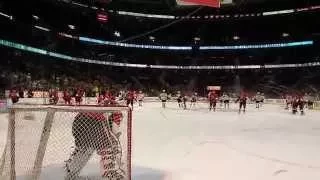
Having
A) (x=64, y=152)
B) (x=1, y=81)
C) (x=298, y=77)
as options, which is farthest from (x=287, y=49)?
(x=64, y=152)

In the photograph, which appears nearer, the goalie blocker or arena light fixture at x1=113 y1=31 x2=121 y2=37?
the goalie blocker

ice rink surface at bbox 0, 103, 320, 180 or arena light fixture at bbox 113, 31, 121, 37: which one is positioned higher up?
arena light fixture at bbox 113, 31, 121, 37

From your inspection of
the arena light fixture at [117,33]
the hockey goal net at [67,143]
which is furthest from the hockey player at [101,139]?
the arena light fixture at [117,33]

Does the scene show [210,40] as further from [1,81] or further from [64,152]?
[64,152]

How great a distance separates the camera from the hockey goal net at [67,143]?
486 cm

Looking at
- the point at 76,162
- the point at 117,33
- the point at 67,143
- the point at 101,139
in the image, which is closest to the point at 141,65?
the point at 117,33

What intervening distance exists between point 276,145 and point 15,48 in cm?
2897

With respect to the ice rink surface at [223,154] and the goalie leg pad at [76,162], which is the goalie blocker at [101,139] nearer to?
the goalie leg pad at [76,162]

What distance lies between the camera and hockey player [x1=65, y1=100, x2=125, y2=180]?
16.7 feet

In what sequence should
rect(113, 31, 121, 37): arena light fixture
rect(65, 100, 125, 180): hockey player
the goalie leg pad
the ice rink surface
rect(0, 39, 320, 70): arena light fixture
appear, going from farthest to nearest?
rect(113, 31, 121, 37): arena light fixture < rect(0, 39, 320, 70): arena light fixture < the ice rink surface < the goalie leg pad < rect(65, 100, 125, 180): hockey player

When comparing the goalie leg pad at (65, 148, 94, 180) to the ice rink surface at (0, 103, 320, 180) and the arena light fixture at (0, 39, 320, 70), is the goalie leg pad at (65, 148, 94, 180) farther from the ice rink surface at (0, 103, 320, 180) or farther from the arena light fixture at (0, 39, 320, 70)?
the arena light fixture at (0, 39, 320, 70)

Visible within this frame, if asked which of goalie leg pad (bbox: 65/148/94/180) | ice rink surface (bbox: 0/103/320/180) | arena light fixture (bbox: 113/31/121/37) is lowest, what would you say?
ice rink surface (bbox: 0/103/320/180)

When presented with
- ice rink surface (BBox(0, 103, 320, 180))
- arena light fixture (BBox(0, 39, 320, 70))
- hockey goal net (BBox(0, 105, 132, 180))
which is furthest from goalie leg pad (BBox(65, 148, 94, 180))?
arena light fixture (BBox(0, 39, 320, 70))

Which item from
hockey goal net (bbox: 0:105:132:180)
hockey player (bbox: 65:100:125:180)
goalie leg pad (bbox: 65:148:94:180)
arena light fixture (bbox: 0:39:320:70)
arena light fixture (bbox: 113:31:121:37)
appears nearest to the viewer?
hockey goal net (bbox: 0:105:132:180)
